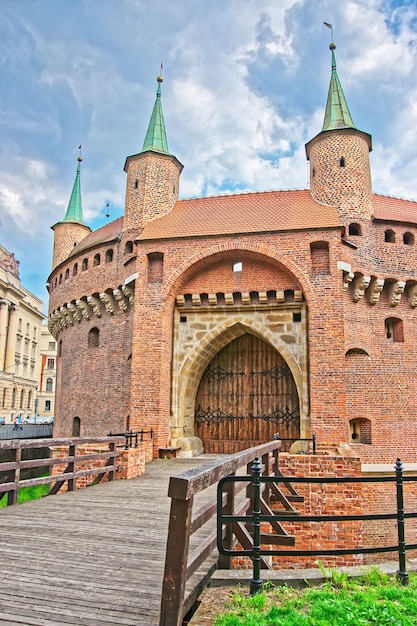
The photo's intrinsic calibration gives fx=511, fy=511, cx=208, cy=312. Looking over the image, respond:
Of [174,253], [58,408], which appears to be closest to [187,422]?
[174,253]

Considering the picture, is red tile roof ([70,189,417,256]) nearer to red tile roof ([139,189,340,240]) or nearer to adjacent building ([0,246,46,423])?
red tile roof ([139,189,340,240])

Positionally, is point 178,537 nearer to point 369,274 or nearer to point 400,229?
point 369,274

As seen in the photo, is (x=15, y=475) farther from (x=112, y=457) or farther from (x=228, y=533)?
(x=228, y=533)

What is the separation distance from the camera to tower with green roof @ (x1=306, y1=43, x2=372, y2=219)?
52.6 ft

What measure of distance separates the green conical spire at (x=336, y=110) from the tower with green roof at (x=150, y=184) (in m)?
5.32

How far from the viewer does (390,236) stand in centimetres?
1652

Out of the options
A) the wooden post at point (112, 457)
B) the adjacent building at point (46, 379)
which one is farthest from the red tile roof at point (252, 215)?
the adjacent building at point (46, 379)

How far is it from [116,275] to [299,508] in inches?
419

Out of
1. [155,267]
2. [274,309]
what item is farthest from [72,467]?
[274,309]

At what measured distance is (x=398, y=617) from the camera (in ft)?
12.2

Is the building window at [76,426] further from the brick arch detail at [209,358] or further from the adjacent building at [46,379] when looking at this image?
the adjacent building at [46,379]

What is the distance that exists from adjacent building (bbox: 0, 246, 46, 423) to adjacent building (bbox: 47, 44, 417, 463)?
3615cm

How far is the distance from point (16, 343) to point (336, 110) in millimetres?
44529

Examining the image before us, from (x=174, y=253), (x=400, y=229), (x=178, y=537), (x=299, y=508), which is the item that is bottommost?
(x=299, y=508)
